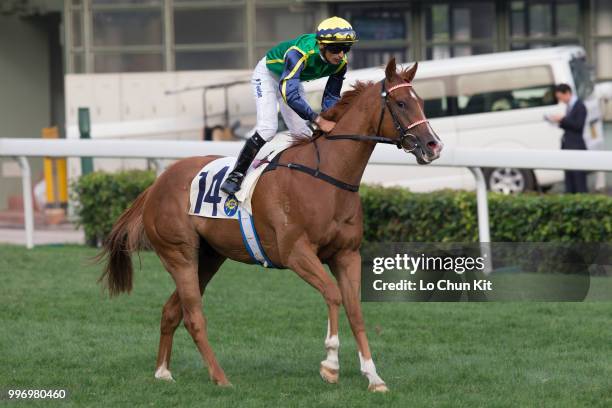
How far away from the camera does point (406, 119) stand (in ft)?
22.1

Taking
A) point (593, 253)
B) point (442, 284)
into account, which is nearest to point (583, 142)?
point (593, 253)

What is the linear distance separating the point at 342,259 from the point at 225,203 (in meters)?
0.77

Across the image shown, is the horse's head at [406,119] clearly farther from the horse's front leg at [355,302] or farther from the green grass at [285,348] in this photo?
the green grass at [285,348]

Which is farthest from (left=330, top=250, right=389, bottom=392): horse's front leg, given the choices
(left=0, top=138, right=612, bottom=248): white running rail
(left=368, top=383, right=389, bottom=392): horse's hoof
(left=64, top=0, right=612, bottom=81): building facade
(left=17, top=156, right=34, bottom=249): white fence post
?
(left=64, top=0, right=612, bottom=81): building facade

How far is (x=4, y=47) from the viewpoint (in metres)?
19.1

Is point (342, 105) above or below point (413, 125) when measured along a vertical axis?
above

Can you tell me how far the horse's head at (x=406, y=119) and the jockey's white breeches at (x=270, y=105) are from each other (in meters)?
0.66

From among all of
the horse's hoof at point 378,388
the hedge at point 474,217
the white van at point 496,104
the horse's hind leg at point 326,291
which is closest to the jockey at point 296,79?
the horse's hind leg at point 326,291

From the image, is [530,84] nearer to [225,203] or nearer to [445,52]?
[445,52]

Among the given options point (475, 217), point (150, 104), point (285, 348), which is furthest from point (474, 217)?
point (150, 104)

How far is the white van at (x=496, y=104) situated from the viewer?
1588cm

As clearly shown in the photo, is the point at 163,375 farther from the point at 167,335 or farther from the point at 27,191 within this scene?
the point at 27,191

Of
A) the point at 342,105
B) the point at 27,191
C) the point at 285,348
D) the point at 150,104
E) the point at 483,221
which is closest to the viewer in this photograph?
the point at 342,105

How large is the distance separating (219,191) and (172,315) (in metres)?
0.74
